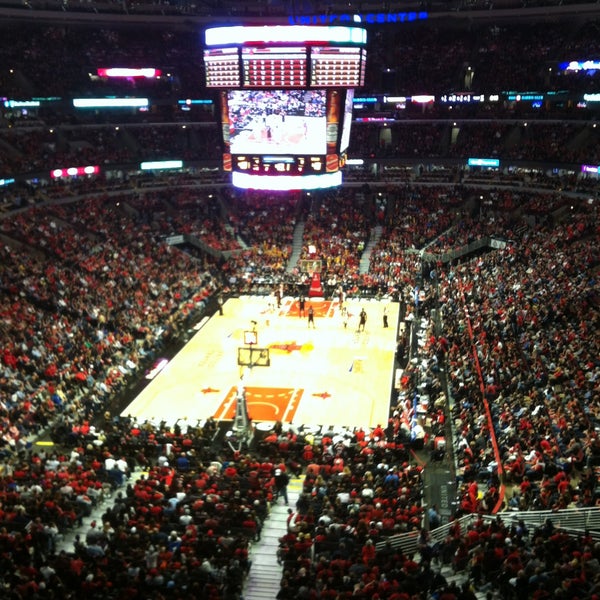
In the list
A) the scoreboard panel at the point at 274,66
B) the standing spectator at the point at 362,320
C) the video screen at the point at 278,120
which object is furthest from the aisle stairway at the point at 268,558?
the scoreboard panel at the point at 274,66

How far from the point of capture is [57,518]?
15.5m

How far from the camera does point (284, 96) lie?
92.5ft

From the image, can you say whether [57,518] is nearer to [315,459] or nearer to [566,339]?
[315,459]

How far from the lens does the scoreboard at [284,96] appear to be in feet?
88.2

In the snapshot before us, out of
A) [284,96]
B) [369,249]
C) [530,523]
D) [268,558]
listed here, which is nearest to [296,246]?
[369,249]

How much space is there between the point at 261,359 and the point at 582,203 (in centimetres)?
2158

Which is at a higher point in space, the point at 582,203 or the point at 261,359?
the point at 582,203

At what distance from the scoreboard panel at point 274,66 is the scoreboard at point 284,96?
0.12 ft

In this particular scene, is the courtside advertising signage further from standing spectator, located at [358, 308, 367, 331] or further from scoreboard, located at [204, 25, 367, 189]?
standing spectator, located at [358, 308, 367, 331]

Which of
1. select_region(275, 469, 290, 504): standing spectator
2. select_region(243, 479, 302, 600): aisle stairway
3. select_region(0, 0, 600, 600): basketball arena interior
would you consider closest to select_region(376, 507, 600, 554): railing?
select_region(0, 0, 600, 600): basketball arena interior

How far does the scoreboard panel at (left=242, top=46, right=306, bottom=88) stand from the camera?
88.4 ft

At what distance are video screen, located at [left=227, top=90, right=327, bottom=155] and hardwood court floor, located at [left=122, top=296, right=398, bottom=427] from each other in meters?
7.89

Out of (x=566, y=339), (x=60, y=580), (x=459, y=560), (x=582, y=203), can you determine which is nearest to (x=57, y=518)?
(x=60, y=580)

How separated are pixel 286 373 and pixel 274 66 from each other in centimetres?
1244
